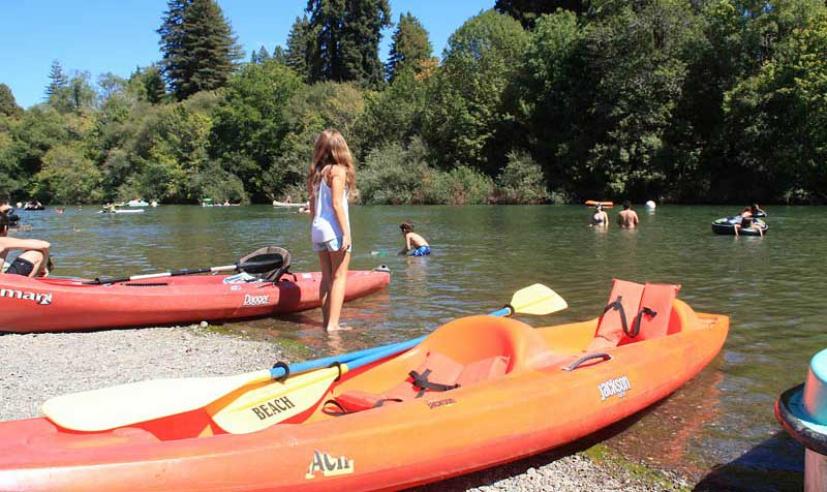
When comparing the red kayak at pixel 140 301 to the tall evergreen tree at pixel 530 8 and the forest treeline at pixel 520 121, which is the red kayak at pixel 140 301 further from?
the tall evergreen tree at pixel 530 8

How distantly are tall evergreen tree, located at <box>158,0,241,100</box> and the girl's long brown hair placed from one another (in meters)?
75.6

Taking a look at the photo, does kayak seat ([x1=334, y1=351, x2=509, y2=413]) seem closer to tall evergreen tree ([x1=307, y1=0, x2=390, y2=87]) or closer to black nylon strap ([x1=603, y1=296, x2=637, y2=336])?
black nylon strap ([x1=603, y1=296, x2=637, y2=336])

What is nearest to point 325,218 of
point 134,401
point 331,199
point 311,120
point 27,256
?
point 331,199

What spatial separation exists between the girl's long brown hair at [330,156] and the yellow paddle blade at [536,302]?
1.90m

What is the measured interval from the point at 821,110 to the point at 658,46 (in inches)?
385

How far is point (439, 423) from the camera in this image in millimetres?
3443

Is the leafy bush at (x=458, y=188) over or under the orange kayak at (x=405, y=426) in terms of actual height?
over

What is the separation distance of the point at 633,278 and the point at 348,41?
63.8 metres

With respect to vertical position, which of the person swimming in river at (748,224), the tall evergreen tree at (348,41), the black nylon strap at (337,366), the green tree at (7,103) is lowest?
the black nylon strap at (337,366)

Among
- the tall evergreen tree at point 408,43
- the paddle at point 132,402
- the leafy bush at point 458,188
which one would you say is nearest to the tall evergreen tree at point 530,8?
the tall evergreen tree at point 408,43

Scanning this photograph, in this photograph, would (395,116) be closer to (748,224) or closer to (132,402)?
(748,224)

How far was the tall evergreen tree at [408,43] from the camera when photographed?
73.4 m

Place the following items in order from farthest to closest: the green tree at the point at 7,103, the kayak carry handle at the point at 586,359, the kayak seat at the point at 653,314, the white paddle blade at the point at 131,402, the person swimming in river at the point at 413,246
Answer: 1. the green tree at the point at 7,103
2. the person swimming in river at the point at 413,246
3. the kayak seat at the point at 653,314
4. the kayak carry handle at the point at 586,359
5. the white paddle blade at the point at 131,402

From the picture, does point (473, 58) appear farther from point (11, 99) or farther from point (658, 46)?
point (11, 99)
